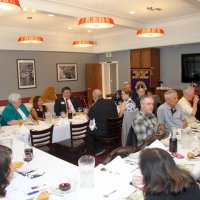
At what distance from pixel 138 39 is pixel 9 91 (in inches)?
192

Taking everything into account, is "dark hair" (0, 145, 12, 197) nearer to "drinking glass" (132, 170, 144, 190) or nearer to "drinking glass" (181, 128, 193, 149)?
"drinking glass" (132, 170, 144, 190)

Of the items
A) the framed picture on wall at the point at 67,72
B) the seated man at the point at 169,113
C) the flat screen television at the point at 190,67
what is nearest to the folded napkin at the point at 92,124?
the seated man at the point at 169,113

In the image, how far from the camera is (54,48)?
9.51 metres

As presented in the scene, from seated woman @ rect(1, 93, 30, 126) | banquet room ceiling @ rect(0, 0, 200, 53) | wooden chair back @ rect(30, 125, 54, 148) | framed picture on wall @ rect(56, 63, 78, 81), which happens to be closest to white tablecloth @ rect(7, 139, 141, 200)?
wooden chair back @ rect(30, 125, 54, 148)

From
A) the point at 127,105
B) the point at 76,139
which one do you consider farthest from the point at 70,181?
the point at 127,105

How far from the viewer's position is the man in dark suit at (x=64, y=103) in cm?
589

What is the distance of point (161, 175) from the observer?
4.64ft

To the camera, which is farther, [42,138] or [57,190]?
[42,138]

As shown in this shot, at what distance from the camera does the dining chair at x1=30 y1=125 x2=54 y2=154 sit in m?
3.81

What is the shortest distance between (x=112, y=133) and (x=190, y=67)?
518 centimetres

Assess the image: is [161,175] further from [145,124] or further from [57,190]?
[145,124]

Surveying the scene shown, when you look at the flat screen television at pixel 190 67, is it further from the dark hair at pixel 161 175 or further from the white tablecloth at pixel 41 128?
the dark hair at pixel 161 175

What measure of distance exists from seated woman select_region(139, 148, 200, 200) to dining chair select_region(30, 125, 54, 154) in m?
2.63

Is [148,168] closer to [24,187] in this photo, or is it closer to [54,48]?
[24,187]
